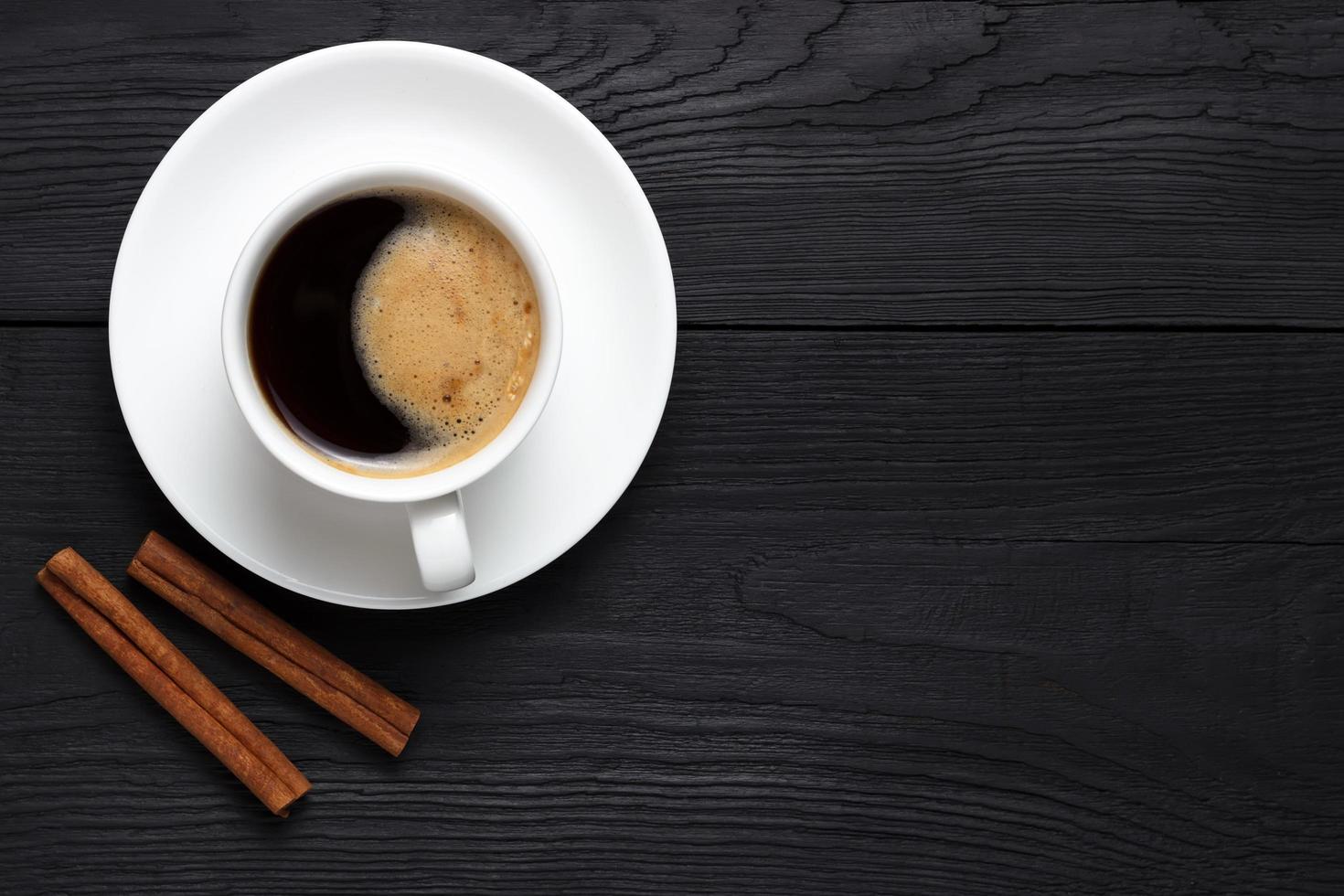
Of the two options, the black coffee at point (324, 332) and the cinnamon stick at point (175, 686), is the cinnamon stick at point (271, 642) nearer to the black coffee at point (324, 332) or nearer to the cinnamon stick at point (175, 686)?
the cinnamon stick at point (175, 686)

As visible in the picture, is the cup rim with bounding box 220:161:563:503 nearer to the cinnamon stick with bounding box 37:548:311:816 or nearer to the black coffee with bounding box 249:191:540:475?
the black coffee with bounding box 249:191:540:475

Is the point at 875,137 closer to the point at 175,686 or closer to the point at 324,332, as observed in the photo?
the point at 324,332

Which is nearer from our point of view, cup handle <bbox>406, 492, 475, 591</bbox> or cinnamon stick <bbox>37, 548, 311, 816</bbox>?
cup handle <bbox>406, 492, 475, 591</bbox>

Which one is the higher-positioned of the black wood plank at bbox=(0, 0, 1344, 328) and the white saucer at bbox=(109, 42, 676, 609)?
the black wood plank at bbox=(0, 0, 1344, 328)

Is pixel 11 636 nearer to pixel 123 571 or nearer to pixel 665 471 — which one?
pixel 123 571

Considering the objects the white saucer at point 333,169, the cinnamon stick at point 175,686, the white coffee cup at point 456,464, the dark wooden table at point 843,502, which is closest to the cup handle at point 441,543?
the white coffee cup at point 456,464

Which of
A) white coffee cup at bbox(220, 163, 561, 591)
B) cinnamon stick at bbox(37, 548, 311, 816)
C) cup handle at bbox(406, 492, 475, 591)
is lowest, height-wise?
cinnamon stick at bbox(37, 548, 311, 816)

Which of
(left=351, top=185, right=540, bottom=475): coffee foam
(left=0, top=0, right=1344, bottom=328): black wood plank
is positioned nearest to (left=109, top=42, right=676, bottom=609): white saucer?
(left=351, top=185, right=540, bottom=475): coffee foam

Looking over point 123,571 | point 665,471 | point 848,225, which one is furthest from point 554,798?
point 848,225
